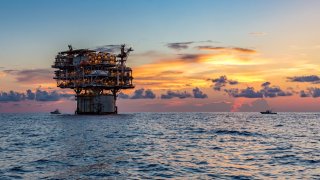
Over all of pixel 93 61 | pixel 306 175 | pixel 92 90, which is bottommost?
pixel 306 175

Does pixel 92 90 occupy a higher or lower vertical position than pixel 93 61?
lower

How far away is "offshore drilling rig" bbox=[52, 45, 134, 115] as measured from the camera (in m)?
151

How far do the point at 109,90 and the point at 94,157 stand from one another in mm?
130225

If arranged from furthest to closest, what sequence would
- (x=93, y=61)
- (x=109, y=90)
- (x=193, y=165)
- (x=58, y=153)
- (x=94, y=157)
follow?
(x=109, y=90)
(x=93, y=61)
(x=58, y=153)
(x=94, y=157)
(x=193, y=165)

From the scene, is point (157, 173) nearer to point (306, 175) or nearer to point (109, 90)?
point (306, 175)

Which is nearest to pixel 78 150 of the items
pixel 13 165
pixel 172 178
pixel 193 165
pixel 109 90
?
pixel 13 165

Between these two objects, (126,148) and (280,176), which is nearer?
(280,176)

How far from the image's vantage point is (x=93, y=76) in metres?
149

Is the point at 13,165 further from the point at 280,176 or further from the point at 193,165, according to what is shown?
the point at 280,176

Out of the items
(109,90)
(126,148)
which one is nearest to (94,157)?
(126,148)

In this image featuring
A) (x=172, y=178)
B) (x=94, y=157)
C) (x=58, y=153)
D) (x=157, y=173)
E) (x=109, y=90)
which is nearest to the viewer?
(x=172, y=178)

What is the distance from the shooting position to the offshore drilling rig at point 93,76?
151 meters

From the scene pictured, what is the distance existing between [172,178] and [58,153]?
1569cm

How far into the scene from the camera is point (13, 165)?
29609 mm
